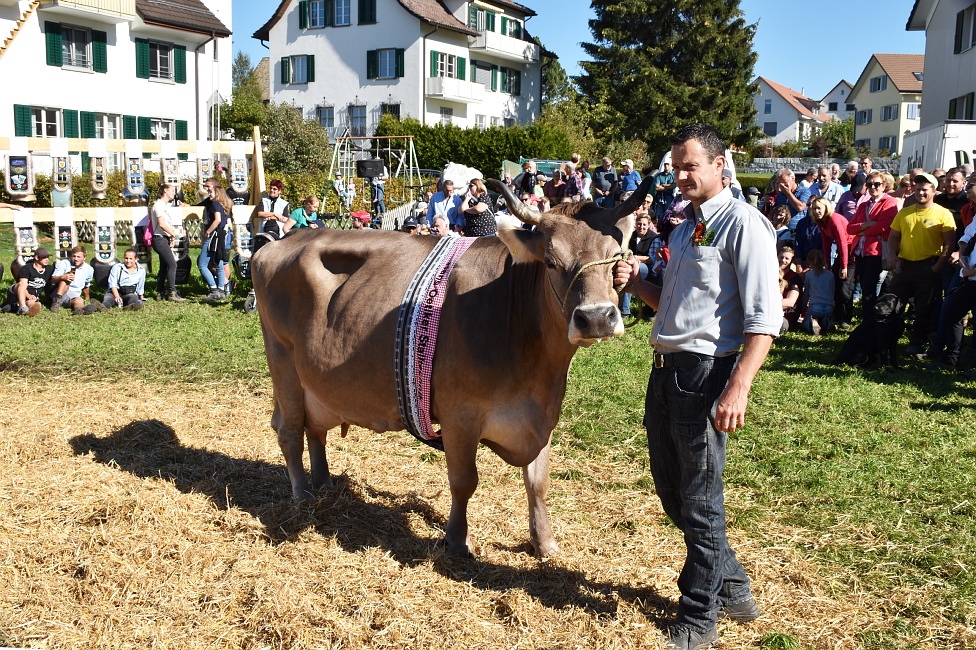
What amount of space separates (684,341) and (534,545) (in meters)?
1.76

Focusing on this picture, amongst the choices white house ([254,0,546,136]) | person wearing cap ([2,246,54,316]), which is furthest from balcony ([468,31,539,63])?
person wearing cap ([2,246,54,316])

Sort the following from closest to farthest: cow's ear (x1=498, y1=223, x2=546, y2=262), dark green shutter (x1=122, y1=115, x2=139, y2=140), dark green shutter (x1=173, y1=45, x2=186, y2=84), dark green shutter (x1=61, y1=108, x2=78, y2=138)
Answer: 1. cow's ear (x1=498, y1=223, x2=546, y2=262)
2. dark green shutter (x1=61, y1=108, x2=78, y2=138)
3. dark green shutter (x1=122, y1=115, x2=139, y2=140)
4. dark green shutter (x1=173, y1=45, x2=186, y2=84)

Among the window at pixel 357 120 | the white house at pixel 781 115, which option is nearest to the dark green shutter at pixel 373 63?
the window at pixel 357 120

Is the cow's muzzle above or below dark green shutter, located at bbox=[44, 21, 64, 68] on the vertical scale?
below

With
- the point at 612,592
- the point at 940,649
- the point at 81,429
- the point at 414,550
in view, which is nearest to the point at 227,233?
the point at 81,429

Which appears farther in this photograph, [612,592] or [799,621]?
[612,592]

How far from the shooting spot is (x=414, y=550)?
4500mm

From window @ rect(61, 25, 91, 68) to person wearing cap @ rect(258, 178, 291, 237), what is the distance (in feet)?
63.9

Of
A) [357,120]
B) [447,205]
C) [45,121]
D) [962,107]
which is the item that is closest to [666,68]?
[357,120]

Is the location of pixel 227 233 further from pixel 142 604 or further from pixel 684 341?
pixel 684 341

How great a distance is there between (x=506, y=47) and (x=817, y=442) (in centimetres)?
4141

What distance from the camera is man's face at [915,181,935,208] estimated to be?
8867mm

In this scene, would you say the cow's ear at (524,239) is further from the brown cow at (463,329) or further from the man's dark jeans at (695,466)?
the man's dark jeans at (695,466)

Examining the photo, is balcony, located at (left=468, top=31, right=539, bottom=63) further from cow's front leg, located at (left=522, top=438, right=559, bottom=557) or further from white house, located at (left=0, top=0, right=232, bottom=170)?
cow's front leg, located at (left=522, top=438, right=559, bottom=557)
